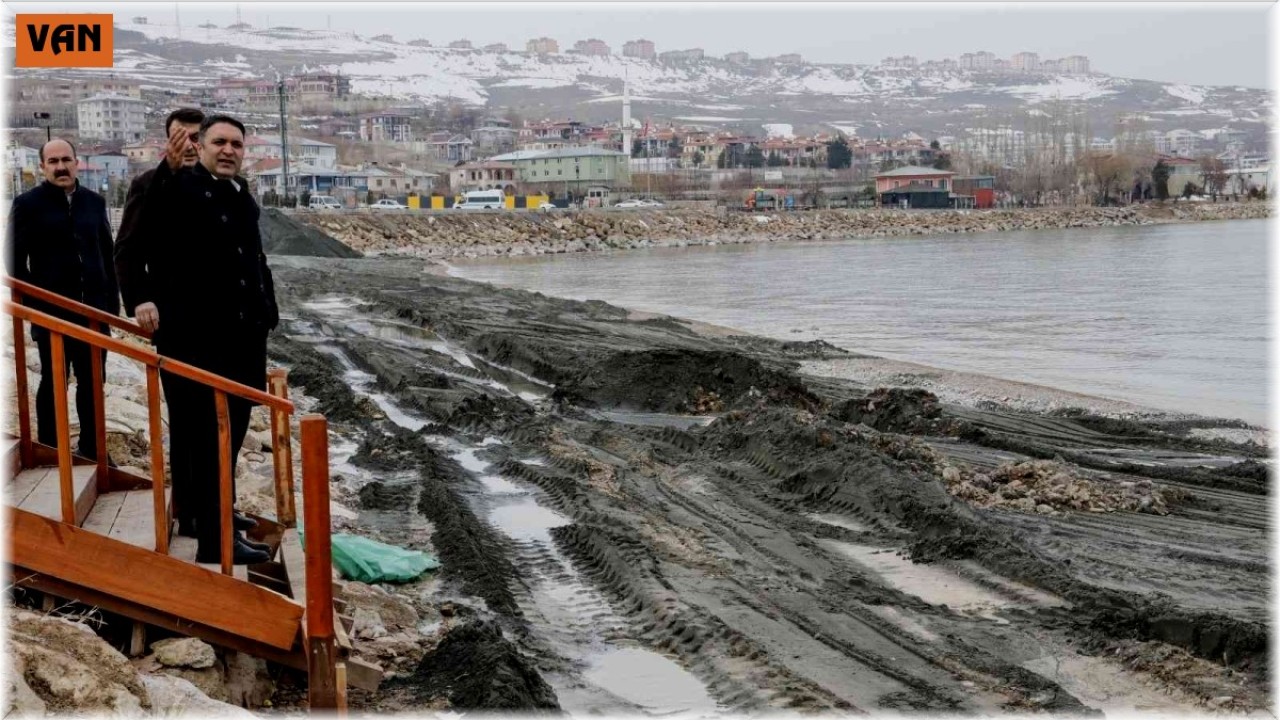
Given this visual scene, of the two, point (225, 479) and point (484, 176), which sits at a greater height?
point (484, 176)

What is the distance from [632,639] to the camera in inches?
261

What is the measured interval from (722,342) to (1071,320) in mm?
10161

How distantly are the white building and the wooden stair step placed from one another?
198 m

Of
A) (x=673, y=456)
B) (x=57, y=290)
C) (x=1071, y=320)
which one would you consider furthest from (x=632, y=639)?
(x=1071, y=320)

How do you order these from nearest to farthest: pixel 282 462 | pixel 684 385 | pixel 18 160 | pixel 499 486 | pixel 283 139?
pixel 282 462 < pixel 499 486 < pixel 684 385 < pixel 18 160 < pixel 283 139

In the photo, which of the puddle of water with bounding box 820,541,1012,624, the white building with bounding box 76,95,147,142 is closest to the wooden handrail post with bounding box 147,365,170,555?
the puddle of water with bounding box 820,541,1012,624

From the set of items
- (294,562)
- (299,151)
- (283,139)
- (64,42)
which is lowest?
(294,562)

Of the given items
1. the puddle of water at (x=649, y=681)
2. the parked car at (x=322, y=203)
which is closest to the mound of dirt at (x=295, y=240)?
the parked car at (x=322, y=203)

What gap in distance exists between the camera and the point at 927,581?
25.7ft

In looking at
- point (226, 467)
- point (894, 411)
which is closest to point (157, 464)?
point (226, 467)

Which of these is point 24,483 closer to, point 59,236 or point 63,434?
point 63,434

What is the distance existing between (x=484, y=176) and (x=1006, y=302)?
125 metres

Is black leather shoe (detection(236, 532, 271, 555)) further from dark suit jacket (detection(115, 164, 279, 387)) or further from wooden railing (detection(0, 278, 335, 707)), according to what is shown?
dark suit jacket (detection(115, 164, 279, 387))

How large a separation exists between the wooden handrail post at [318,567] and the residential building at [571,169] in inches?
5697
